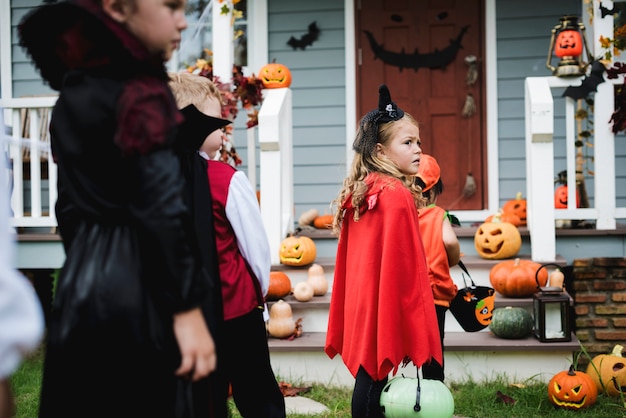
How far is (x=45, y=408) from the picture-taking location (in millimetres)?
1639

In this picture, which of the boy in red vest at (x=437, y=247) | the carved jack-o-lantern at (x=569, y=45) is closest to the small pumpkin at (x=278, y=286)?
the boy in red vest at (x=437, y=247)

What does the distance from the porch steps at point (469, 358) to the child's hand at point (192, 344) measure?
3185 millimetres

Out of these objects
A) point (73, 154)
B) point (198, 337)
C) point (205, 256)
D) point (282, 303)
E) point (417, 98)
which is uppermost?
point (417, 98)

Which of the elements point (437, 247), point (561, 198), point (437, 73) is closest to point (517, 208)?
point (561, 198)

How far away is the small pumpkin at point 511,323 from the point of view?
187 inches

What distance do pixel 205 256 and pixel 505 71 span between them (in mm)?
6261

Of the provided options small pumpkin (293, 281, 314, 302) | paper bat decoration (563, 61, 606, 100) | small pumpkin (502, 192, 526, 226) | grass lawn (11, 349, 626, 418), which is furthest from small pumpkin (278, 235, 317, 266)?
paper bat decoration (563, 61, 606, 100)

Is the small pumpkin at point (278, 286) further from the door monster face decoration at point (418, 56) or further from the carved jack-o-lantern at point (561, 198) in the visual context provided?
the door monster face decoration at point (418, 56)

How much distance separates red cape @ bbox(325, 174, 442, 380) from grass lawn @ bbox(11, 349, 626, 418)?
1116mm

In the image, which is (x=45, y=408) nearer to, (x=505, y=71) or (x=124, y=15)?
(x=124, y=15)

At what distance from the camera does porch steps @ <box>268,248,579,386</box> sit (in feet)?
15.3

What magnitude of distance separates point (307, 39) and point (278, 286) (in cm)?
356

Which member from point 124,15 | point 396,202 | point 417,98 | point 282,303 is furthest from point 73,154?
point 417,98

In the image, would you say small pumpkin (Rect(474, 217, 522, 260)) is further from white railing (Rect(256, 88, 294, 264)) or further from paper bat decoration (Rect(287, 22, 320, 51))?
paper bat decoration (Rect(287, 22, 320, 51))
